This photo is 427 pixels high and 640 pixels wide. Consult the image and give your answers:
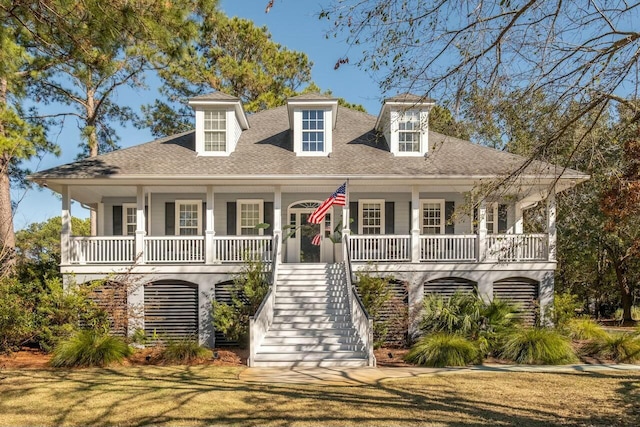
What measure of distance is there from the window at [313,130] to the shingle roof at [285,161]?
545 millimetres

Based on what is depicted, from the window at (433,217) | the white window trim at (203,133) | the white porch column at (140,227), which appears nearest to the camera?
the white porch column at (140,227)

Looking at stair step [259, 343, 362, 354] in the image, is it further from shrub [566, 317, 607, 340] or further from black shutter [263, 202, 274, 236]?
shrub [566, 317, 607, 340]

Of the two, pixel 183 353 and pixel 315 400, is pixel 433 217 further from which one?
pixel 315 400

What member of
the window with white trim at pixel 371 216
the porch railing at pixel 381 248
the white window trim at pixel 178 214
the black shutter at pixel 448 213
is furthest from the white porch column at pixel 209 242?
the black shutter at pixel 448 213

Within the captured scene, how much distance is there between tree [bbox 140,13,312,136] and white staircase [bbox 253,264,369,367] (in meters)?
13.7

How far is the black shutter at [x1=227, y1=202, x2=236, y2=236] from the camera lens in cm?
1645

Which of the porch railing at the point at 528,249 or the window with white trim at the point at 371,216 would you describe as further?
the window with white trim at the point at 371,216

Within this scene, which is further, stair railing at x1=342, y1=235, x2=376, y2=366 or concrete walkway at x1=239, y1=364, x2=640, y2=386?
stair railing at x1=342, y1=235, x2=376, y2=366

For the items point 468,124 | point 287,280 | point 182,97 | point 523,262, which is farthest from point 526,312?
point 182,97

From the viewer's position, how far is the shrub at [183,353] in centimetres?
1171

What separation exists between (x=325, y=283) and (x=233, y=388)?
5675mm

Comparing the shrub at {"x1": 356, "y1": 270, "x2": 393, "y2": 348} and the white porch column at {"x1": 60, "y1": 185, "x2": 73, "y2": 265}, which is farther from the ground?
the white porch column at {"x1": 60, "y1": 185, "x2": 73, "y2": 265}

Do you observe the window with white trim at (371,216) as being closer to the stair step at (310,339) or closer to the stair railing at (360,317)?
the stair railing at (360,317)

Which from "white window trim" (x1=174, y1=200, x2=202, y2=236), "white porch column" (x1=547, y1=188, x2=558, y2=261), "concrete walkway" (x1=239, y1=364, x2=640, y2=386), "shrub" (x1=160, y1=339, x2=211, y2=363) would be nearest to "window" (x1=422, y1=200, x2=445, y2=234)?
"white porch column" (x1=547, y1=188, x2=558, y2=261)
